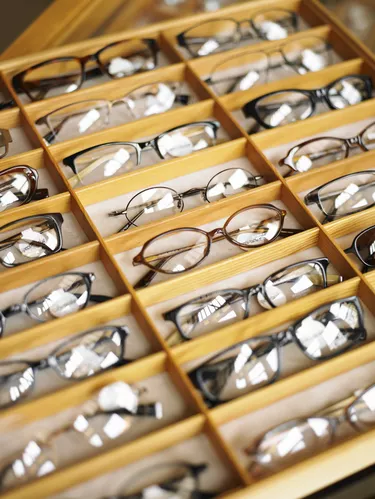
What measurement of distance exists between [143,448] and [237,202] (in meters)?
0.39

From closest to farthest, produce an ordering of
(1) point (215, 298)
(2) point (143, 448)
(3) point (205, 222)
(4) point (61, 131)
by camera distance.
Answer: (2) point (143, 448) < (1) point (215, 298) < (3) point (205, 222) < (4) point (61, 131)

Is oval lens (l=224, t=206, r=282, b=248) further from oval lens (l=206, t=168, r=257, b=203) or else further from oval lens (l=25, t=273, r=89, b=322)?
oval lens (l=25, t=273, r=89, b=322)

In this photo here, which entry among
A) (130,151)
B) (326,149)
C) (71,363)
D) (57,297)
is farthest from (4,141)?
(326,149)

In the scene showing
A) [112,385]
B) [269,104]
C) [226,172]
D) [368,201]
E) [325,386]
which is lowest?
[325,386]

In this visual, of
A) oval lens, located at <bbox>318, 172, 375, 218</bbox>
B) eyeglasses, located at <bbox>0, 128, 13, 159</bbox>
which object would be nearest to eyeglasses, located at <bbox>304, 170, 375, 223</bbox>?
oval lens, located at <bbox>318, 172, 375, 218</bbox>

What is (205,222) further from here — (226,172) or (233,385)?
(233,385)

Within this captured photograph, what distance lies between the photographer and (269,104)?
111 cm

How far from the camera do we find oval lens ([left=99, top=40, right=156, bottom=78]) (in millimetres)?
1181

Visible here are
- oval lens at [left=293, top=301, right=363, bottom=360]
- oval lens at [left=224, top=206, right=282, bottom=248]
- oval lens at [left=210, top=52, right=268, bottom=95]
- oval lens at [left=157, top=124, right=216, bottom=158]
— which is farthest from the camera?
oval lens at [left=210, top=52, right=268, bottom=95]

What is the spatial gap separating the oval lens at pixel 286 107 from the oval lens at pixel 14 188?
41 centimetres

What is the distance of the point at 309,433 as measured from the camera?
0.77 meters

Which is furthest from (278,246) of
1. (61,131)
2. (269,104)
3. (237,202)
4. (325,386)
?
(61,131)

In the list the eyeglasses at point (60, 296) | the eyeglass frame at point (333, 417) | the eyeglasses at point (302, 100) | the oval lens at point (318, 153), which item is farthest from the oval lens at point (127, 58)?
the eyeglass frame at point (333, 417)

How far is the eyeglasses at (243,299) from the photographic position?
849 mm
